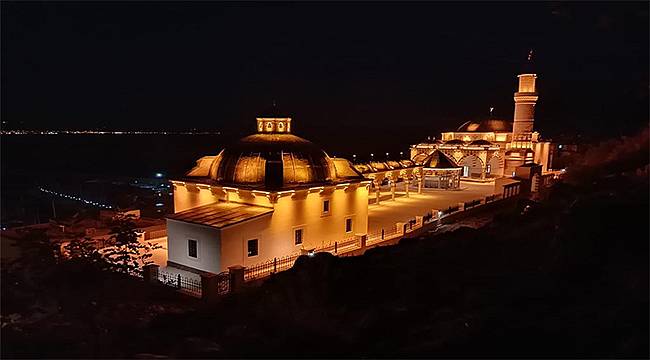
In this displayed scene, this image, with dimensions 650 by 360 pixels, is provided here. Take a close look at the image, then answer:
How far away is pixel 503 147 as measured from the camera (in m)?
53.7

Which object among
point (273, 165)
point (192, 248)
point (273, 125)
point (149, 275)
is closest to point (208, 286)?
point (149, 275)

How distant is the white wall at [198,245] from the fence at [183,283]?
1.05 metres

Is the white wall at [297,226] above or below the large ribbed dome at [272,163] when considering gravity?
below

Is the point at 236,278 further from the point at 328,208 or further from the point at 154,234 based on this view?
the point at 154,234

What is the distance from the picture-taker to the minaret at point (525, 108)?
54.1 meters

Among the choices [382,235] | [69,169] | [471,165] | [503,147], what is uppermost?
[503,147]

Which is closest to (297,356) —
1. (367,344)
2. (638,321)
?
(367,344)

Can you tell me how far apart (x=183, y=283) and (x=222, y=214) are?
3532 millimetres

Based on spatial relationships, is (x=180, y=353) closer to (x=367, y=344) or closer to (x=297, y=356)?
(x=297, y=356)

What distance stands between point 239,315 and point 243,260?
226 inches

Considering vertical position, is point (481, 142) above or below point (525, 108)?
below

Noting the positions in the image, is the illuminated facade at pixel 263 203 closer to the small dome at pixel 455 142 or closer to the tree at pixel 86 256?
the tree at pixel 86 256

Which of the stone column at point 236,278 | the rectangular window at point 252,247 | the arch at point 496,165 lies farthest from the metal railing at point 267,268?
the arch at point 496,165

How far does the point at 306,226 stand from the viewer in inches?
867
